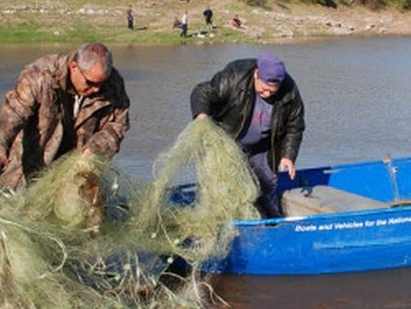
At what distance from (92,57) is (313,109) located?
10859 mm

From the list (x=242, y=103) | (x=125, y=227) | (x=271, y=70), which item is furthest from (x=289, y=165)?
(x=125, y=227)

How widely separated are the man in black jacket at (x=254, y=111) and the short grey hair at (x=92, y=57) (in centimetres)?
142

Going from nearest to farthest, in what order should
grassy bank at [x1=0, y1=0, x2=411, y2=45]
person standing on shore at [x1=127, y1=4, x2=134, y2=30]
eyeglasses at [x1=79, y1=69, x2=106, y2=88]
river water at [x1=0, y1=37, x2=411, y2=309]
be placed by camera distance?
eyeglasses at [x1=79, y1=69, x2=106, y2=88] < river water at [x1=0, y1=37, x2=411, y2=309] < grassy bank at [x1=0, y1=0, x2=411, y2=45] < person standing on shore at [x1=127, y1=4, x2=134, y2=30]

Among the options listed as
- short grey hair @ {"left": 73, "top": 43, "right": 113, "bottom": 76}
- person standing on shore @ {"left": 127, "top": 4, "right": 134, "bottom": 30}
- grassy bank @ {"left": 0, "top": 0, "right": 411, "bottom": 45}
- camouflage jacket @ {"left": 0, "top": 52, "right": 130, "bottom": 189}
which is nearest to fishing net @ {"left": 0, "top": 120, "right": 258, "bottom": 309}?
camouflage jacket @ {"left": 0, "top": 52, "right": 130, "bottom": 189}

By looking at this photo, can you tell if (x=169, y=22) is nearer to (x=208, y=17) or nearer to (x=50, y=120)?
(x=208, y=17)

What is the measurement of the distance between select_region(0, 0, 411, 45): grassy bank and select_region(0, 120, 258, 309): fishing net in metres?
25.4

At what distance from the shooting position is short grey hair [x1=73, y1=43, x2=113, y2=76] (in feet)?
19.2

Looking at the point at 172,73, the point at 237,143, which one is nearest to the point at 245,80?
the point at 237,143

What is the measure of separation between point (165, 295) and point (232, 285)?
4.47 feet

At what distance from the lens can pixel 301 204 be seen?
8656mm

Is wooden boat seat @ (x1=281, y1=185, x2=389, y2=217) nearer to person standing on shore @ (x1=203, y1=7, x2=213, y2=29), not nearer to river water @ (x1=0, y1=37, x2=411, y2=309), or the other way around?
river water @ (x1=0, y1=37, x2=411, y2=309)

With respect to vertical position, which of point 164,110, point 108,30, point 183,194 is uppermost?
point 183,194

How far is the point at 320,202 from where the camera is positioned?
8.60m

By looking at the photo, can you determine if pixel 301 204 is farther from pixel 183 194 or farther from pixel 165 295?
pixel 165 295
